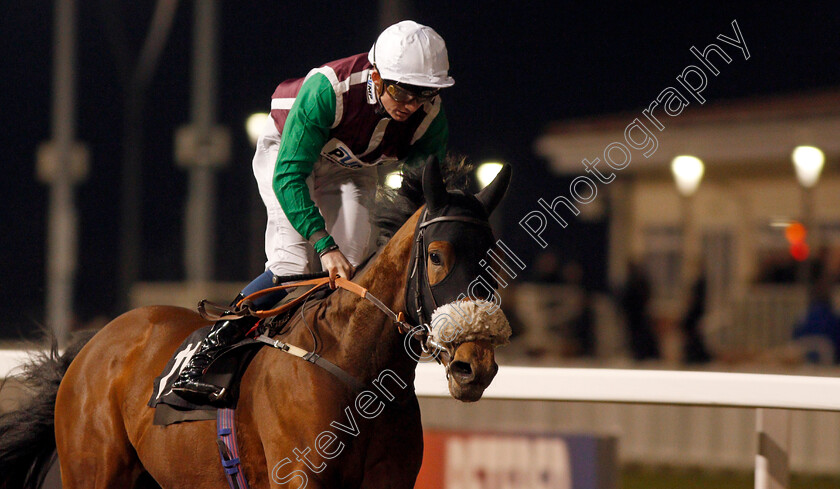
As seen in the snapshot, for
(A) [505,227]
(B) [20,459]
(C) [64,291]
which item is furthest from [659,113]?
(B) [20,459]

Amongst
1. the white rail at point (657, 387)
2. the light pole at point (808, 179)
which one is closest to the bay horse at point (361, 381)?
the white rail at point (657, 387)

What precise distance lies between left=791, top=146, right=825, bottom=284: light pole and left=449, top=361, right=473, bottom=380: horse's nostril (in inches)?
192

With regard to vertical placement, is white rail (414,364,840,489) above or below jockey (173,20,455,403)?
below

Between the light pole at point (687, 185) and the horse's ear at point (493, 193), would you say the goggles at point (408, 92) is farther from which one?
the light pole at point (687, 185)

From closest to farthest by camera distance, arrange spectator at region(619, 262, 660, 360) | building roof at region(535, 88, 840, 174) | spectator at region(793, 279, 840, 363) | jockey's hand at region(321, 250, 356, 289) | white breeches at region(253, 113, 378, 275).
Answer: jockey's hand at region(321, 250, 356, 289), white breeches at region(253, 113, 378, 275), spectator at region(793, 279, 840, 363), spectator at region(619, 262, 660, 360), building roof at region(535, 88, 840, 174)

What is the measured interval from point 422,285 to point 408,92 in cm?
53

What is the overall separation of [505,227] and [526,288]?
457mm

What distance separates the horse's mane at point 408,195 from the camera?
2.44 meters

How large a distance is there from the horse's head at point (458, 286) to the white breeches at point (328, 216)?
0.49 metres

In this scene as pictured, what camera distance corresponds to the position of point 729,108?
22.8ft

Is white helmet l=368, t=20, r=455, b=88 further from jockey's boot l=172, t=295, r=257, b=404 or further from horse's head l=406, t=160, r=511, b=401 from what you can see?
jockey's boot l=172, t=295, r=257, b=404

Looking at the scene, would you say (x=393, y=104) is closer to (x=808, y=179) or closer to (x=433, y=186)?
(x=433, y=186)

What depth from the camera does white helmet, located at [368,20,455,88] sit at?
7.63 ft

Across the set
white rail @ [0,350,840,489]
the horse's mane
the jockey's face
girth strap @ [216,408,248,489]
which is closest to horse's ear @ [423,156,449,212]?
the horse's mane
